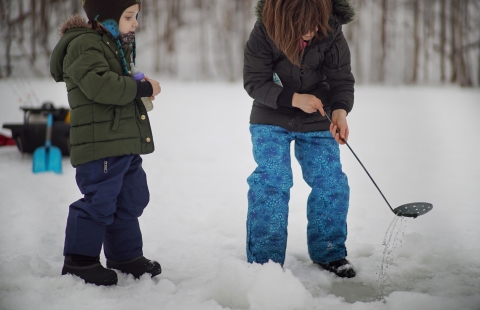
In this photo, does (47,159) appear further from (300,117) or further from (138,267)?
(300,117)

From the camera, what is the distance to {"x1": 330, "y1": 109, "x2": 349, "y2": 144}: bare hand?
1856 millimetres

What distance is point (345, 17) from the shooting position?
1895mm

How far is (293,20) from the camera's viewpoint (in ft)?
5.89

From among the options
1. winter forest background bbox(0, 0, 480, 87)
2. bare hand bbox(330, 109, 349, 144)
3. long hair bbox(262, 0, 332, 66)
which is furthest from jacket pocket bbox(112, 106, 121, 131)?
winter forest background bbox(0, 0, 480, 87)

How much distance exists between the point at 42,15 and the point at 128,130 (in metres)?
7.02

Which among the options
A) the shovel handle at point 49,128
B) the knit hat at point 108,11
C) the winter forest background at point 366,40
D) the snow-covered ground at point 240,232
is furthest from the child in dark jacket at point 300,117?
the winter forest background at point 366,40

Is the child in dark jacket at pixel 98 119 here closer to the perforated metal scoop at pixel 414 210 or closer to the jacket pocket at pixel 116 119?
the jacket pocket at pixel 116 119

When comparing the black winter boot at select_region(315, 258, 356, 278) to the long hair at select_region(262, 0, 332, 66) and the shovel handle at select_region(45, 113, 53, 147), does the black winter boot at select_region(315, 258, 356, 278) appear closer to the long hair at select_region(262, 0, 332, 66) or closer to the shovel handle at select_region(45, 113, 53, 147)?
the long hair at select_region(262, 0, 332, 66)

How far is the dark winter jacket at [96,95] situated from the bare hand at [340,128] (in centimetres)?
64

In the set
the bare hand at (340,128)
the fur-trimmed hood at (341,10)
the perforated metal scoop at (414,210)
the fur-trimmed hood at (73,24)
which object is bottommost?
the perforated metal scoop at (414,210)

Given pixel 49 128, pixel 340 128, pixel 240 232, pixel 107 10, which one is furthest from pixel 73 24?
pixel 49 128

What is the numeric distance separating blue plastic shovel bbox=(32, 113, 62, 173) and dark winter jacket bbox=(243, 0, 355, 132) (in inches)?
73.1

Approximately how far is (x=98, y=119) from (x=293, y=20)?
717 mm

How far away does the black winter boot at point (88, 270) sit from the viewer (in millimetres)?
1676
